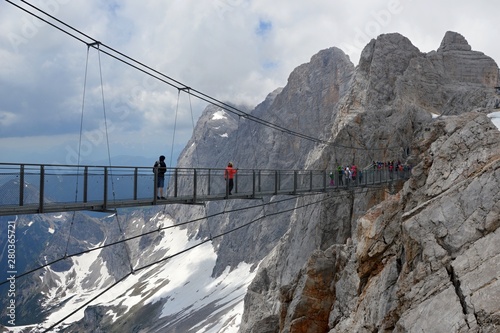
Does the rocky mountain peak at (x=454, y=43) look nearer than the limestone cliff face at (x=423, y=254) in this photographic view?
No

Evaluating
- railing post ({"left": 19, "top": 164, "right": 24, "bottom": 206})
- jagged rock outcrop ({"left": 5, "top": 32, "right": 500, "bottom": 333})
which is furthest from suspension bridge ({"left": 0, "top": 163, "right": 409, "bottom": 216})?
jagged rock outcrop ({"left": 5, "top": 32, "right": 500, "bottom": 333})

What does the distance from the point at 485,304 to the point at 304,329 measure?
13.5 meters

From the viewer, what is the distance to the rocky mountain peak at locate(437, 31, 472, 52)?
58.5 meters

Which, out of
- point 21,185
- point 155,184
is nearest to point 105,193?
point 155,184

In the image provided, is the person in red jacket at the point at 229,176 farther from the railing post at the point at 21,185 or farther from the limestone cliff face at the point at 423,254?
the railing post at the point at 21,185

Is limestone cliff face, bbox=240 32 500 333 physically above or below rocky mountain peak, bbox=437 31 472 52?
below

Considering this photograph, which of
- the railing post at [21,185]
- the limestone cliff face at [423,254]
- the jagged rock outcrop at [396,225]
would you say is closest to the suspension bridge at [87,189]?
the railing post at [21,185]

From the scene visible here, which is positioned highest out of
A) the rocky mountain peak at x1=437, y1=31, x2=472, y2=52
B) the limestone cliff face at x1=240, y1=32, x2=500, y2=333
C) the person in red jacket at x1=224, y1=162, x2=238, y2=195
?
the rocky mountain peak at x1=437, y1=31, x2=472, y2=52

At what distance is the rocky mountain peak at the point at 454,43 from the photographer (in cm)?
5850

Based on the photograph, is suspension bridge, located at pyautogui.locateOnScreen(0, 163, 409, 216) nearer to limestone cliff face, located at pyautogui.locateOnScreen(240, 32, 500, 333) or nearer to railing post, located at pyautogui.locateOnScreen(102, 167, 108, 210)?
railing post, located at pyautogui.locateOnScreen(102, 167, 108, 210)

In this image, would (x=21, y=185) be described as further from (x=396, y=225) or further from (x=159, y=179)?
(x=396, y=225)

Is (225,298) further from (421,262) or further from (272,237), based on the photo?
(421,262)

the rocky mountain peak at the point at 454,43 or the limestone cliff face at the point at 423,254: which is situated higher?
the rocky mountain peak at the point at 454,43

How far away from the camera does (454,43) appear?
194 feet
